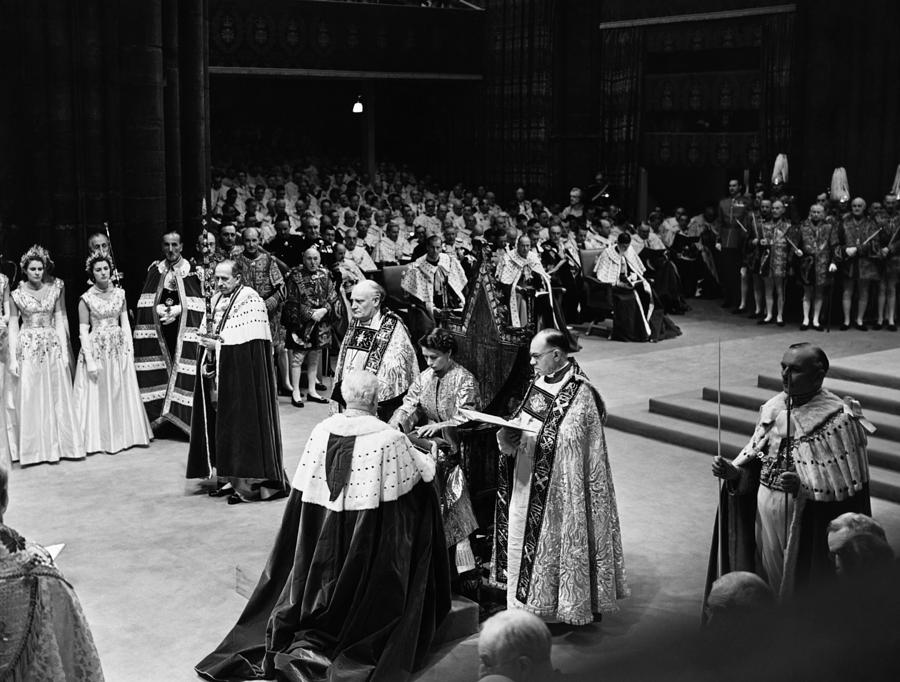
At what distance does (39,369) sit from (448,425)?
449 cm

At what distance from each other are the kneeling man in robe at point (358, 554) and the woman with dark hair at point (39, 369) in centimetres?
450

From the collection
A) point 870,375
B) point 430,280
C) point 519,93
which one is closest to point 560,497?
point 870,375

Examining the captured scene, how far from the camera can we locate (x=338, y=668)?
198 inches

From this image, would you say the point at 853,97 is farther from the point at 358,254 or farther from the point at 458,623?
the point at 458,623

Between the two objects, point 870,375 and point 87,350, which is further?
point 870,375

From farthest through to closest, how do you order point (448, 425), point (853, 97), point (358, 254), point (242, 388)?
point (853, 97) < point (358, 254) < point (242, 388) < point (448, 425)

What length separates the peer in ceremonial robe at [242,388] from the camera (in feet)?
26.1

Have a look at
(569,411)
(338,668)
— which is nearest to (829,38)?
(569,411)

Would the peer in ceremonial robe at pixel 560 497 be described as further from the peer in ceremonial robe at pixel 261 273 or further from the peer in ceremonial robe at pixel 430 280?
the peer in ceremonial robe at pixel 430 280

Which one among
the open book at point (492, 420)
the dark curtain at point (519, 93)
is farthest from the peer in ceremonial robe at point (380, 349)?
the dark curtain at point (519, 93)

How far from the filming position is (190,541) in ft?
24.0

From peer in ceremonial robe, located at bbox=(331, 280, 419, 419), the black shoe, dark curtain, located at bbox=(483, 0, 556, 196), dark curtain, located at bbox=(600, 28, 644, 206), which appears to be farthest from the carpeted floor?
dark curtain, located at bbox=(483, 0, 556, 196)

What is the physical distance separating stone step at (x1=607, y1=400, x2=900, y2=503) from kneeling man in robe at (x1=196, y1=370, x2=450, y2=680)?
452 centimetres

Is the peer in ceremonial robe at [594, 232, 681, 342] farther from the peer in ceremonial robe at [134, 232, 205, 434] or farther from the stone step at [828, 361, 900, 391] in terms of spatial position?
the peer in ceremonial robe at [134, 232, 205, 434]
